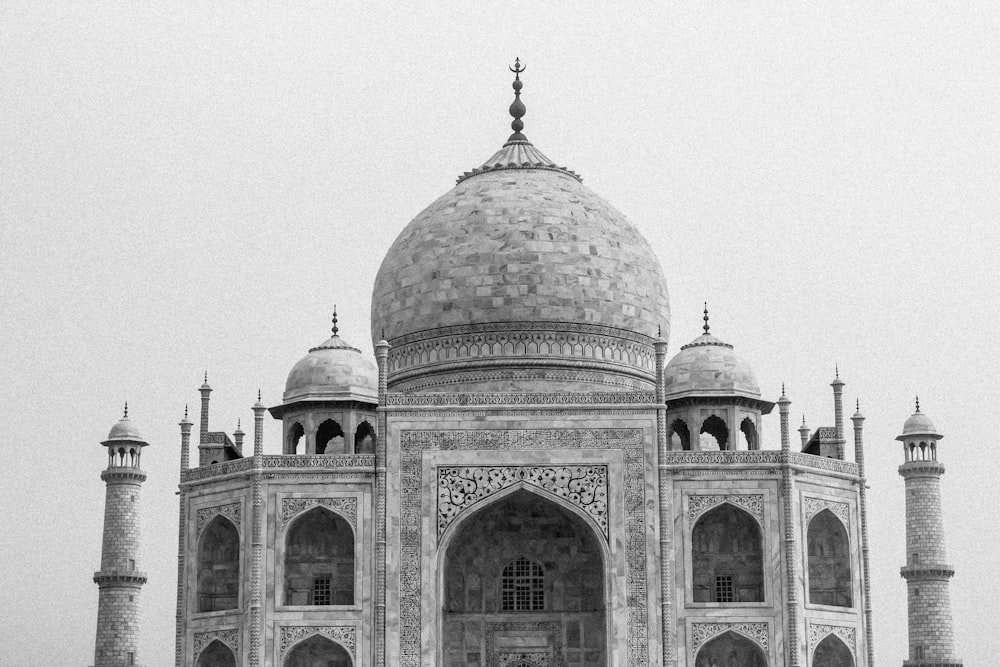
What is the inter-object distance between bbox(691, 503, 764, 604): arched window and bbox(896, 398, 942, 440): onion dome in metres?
6.81

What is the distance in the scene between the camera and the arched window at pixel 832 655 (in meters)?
27.5

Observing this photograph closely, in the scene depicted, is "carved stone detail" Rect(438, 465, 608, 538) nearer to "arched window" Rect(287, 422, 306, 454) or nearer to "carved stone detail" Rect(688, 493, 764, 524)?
"carved stone detail" Rect(688, 493, 764, 524)

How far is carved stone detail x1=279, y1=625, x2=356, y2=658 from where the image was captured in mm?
26688

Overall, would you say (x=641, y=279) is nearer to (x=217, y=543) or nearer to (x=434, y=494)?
(x=434, y=494)

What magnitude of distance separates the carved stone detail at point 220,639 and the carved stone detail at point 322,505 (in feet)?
5.67

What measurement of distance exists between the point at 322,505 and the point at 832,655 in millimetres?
7779

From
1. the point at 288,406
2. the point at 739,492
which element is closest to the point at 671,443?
the point at 739,492

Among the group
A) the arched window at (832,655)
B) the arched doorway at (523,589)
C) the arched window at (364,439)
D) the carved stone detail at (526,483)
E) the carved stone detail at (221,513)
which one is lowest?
the arched window at (832,655)

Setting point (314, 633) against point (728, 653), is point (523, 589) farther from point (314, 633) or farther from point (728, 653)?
point (314, 633)

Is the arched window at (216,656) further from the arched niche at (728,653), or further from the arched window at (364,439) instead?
the arched niche at (728,653)

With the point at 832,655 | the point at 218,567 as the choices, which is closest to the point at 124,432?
the point at 218,567

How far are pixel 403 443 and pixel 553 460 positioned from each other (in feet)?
7.21

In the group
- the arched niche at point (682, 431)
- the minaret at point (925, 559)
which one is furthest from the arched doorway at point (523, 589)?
the minaret at point (925, 559)

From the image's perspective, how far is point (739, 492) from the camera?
2727 cm
